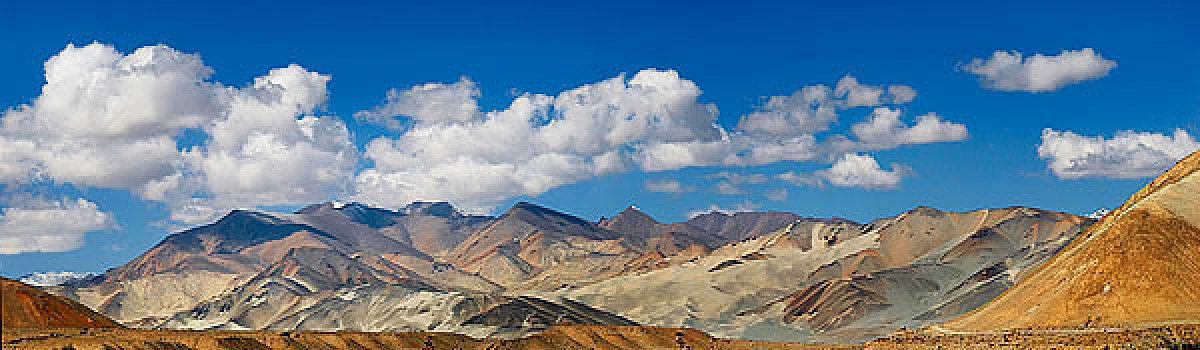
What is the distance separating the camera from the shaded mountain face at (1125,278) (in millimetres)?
103000

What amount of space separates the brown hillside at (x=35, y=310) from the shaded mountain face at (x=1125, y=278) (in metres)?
88.7

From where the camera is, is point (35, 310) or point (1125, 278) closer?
point (35, 310)

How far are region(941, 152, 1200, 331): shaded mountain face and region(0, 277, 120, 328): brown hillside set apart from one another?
88709 mm

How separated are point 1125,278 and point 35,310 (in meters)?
101

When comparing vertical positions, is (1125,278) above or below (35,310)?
above

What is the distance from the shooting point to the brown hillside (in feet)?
293

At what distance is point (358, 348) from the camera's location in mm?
89625

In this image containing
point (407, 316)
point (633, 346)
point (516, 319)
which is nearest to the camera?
point (633, 346)

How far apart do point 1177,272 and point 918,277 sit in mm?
92781

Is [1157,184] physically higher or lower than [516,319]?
higher

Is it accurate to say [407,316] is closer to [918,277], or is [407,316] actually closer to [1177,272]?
[918,277]

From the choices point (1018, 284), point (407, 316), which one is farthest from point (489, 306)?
point (1018, 284)

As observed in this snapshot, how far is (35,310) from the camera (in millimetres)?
92375

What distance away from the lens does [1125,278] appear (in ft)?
351
